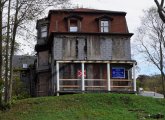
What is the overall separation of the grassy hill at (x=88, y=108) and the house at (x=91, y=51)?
7.15 m

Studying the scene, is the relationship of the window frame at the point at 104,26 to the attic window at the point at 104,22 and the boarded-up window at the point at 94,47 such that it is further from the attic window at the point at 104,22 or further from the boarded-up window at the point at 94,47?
the boarded-up window at the point at 94,47

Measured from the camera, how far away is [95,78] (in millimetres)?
38656

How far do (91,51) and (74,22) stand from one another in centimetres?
340

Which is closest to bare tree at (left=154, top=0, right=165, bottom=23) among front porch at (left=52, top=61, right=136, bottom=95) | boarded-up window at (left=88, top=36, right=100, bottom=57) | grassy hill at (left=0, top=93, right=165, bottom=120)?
grassy hill at (left=0, top=93, right=165, bottom=120)

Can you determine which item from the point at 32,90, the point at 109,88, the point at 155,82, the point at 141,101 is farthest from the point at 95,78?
the point at 155,82

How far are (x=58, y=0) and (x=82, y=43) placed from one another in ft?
42.3

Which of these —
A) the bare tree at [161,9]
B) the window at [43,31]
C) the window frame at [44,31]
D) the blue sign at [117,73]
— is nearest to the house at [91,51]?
the blue sign at [117,73]

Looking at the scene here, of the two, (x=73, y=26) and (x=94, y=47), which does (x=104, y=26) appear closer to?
(x=94, y=47)

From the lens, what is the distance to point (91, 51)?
39.0 metres

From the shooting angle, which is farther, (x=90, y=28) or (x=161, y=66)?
(x=161, y=66)

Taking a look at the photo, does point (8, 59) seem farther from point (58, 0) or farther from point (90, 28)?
point (90, 28)

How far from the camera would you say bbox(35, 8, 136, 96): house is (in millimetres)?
37031

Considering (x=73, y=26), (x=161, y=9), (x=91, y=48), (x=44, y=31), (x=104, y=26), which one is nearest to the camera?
(x=161, y=9)

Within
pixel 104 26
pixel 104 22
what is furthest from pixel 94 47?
pixel 104 22
